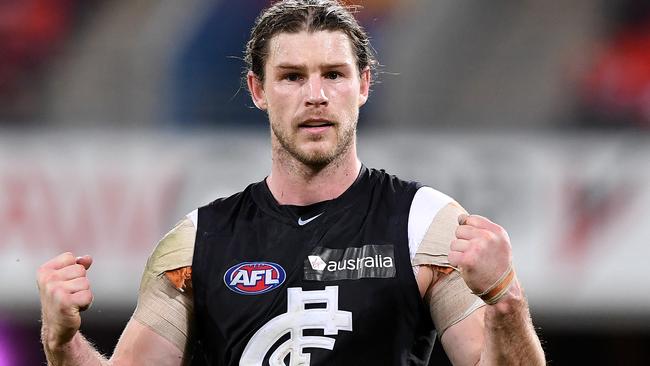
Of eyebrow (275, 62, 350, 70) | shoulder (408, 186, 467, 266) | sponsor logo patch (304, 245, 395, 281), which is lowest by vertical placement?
sponsor logo patch (304, 245, 395, 281)

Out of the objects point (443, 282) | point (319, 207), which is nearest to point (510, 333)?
point (443, 282)

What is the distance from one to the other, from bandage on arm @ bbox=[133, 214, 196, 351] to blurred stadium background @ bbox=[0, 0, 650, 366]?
2.40 meters

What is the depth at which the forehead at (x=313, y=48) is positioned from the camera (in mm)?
3547

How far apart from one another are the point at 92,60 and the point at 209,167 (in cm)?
83

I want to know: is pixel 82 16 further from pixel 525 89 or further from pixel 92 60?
pixel 525 89

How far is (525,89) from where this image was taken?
6082 millimetres

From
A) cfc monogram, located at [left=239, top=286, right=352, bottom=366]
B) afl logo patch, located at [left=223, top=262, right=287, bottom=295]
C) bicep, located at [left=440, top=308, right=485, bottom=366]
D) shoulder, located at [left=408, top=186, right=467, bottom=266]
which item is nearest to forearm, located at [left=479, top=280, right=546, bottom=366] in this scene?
bicep, located at [left=440, top=308, right=485, bottom=366]

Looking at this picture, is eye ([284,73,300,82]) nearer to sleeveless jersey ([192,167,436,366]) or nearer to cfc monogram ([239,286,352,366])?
sleeveless jersey ([192,167,436,366])

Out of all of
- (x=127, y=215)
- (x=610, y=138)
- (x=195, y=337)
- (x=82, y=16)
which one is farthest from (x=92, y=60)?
(x=195, y=337)

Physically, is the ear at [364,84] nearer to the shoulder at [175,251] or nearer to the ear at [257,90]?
the ear at [257,90]

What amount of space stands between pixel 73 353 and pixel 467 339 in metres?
1.04

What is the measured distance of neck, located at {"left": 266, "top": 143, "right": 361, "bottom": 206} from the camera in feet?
11.8

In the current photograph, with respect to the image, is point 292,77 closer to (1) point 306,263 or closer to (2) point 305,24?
(2) point 305,24

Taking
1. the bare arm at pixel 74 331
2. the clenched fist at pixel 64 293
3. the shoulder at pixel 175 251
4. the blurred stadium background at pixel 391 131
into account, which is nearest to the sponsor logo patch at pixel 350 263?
the shoulder at pixel 175 251
